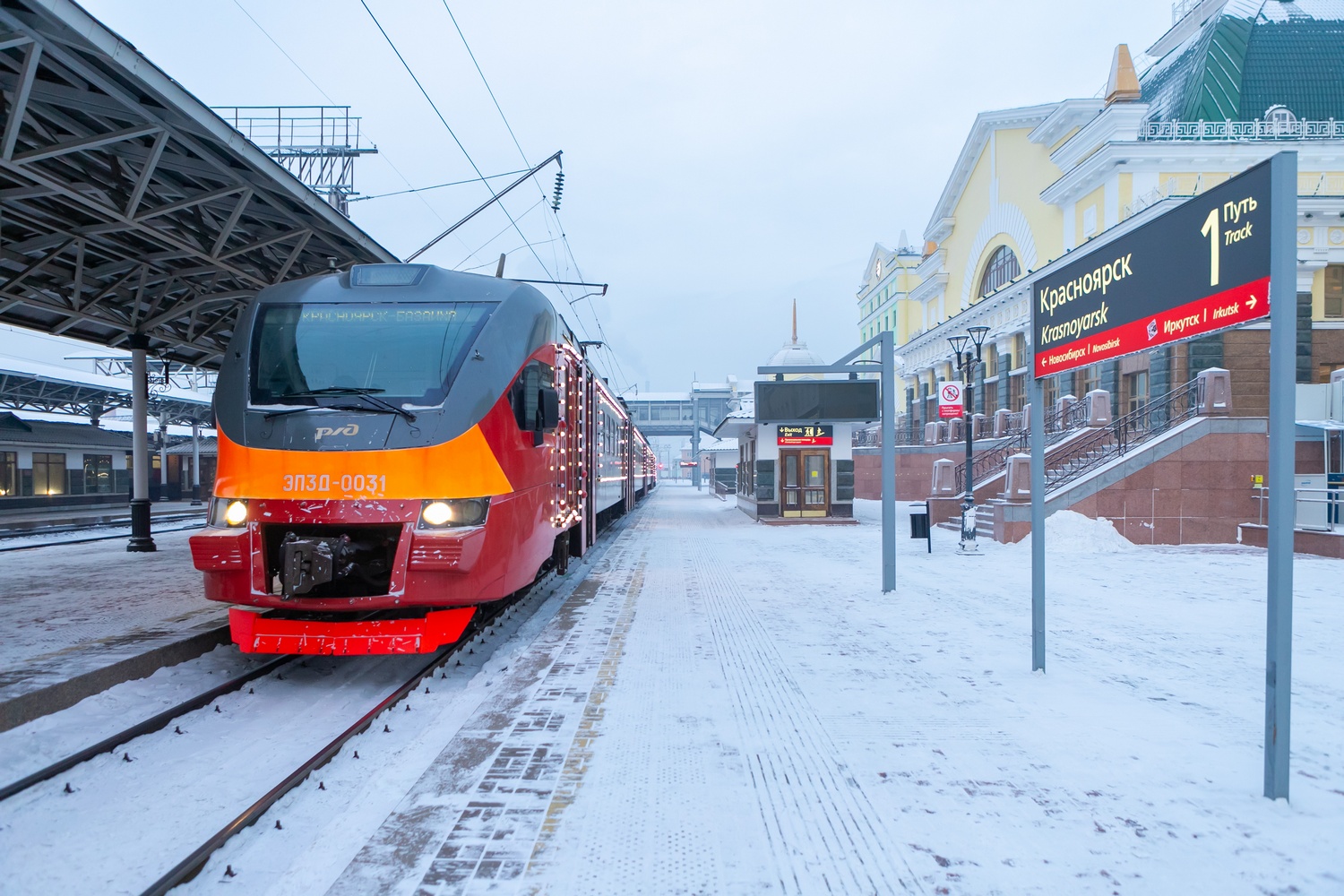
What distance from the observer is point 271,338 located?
253 inches

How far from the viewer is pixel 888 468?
35.6 ft

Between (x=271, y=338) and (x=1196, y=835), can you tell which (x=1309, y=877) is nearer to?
(x=1196, y=835)

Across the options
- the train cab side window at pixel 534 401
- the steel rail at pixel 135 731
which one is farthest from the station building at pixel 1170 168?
the steel rail at pixel 135 731

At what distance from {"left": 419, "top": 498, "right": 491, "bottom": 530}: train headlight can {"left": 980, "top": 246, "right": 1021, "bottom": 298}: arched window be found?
1139 inches

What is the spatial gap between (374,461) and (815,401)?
17659 millimetres

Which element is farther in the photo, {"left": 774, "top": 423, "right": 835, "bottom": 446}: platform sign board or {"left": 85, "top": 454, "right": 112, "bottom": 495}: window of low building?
{"left": 85, "top": 454, "right": 112, "bottom": 495}: window of low building

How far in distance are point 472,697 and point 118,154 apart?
7267 mm

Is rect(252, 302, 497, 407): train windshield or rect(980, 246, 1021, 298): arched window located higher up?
rect(980, 246, 1021, 298): arched window

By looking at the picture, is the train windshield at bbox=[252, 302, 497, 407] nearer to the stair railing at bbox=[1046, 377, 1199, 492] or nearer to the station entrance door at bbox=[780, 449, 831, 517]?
the stair railing at bbox=[1046, 377, 1199, 492]

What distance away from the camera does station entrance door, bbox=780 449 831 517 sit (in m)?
23.7

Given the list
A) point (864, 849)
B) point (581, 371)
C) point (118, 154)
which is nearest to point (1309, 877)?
point (864, 849)

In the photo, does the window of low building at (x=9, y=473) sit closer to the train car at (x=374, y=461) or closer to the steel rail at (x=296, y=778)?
the train car at (x=374, y=461)

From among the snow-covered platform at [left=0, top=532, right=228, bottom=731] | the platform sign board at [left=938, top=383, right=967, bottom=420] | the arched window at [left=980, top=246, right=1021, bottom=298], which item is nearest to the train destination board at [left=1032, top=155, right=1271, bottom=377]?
the snow-covered platform at [left=0, top=532, right=228, bottom=731]

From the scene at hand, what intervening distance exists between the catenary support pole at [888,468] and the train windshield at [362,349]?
5898mm
